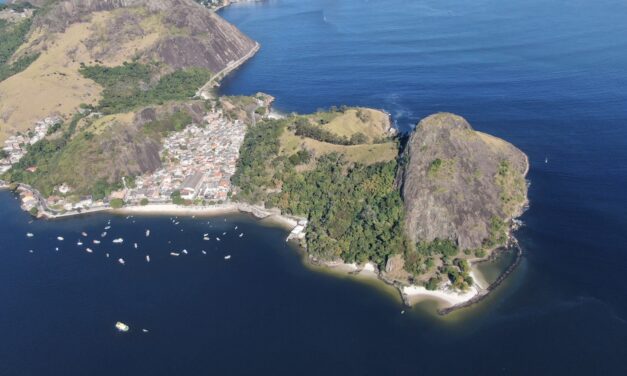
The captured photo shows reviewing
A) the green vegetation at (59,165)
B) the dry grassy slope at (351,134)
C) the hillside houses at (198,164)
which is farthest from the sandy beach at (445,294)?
the green vegetation at (59,165)

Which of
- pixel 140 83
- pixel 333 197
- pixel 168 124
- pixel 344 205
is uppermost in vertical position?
pixel 140 83

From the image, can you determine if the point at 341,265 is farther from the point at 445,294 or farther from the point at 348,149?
the point at 348,149

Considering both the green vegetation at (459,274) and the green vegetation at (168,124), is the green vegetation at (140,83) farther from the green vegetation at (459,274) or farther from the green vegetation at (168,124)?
the green vegetation at (459,274)

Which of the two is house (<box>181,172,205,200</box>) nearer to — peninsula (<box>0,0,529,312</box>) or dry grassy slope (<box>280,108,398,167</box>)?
peninsula (<box>0,0,529,312</box>)

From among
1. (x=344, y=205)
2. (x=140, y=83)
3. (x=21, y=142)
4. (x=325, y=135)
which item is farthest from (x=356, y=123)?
(x=21, y=142)

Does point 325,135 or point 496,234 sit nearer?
point 496,234

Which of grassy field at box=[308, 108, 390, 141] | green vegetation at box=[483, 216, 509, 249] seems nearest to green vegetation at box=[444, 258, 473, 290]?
green vegetation at box=[483, 216, 509, 249]

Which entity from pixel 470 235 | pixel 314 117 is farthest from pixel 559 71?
pixel 470 235

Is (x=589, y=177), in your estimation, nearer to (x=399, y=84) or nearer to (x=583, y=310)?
(x=583, y=310)
